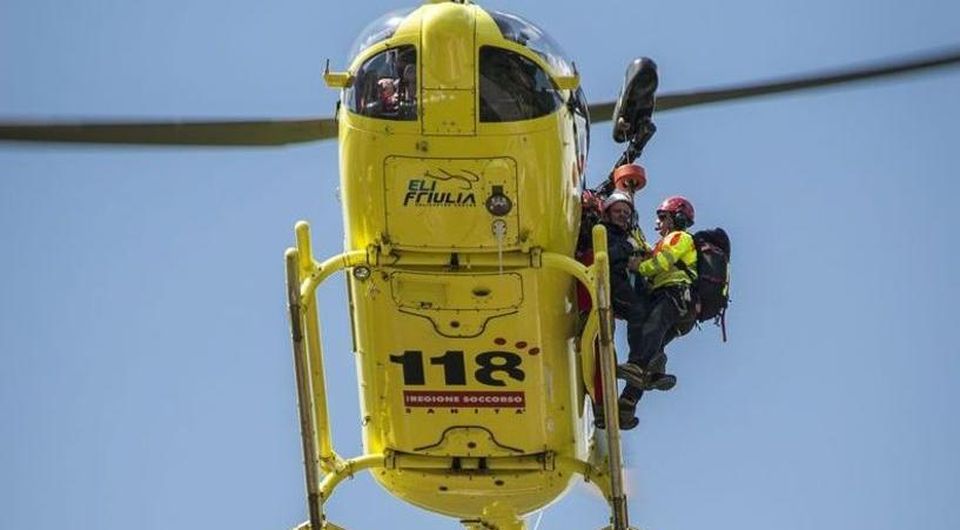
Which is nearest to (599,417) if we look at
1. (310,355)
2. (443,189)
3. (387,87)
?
(310,355)

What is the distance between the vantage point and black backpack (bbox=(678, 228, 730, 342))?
745 inches

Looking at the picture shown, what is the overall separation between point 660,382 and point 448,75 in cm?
376

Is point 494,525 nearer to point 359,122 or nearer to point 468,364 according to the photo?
point 468,364

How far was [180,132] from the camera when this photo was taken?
17.2m

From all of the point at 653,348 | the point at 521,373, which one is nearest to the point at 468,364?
the point at 521,373

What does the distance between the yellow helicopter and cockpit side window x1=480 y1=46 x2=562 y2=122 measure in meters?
0.02

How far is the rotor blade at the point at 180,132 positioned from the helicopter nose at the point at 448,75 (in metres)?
1.30

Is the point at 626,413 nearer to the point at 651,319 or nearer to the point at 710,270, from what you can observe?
the point at 651,319

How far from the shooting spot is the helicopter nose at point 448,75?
16.9m

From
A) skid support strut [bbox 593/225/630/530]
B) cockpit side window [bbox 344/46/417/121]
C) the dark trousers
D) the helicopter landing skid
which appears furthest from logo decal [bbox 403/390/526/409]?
cockpit side window [bbox 344/46/417/121]

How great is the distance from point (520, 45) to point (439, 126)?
104 centimetres

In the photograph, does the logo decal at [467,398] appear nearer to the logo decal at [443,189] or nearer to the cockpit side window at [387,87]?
the logo decal at [443,189]

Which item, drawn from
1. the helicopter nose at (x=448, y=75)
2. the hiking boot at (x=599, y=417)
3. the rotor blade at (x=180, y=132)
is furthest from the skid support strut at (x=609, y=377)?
the rotor blade at (x=180, y=132)

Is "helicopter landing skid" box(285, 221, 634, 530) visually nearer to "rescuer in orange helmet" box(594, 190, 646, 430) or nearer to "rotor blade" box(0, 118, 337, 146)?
"rescuer in orange helmet" box(594, 190, 646, 430)
